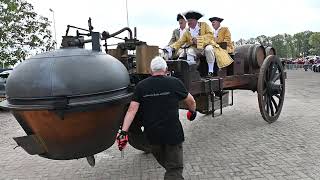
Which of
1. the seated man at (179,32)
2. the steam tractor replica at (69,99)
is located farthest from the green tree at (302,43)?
the steam tractor replica at (69,99)

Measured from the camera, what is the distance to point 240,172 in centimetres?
505

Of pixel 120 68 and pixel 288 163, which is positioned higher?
pixel 120 68

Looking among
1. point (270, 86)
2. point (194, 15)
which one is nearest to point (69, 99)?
point (194, 15)

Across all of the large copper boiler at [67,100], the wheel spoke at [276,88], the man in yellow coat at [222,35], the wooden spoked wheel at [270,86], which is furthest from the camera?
the wheel spoke at [276,88]

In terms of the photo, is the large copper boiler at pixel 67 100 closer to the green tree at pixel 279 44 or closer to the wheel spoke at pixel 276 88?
the wheel spoke at pixel 276 88

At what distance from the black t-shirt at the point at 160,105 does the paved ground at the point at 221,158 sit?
1123 mm

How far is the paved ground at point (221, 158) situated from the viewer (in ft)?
16.8

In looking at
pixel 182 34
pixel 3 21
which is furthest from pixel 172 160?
pixel 3 21

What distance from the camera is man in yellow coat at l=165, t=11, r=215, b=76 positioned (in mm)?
6773

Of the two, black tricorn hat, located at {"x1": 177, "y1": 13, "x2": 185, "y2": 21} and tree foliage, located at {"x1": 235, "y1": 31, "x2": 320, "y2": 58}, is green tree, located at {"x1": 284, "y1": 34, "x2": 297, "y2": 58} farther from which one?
black tricorn hat, located at {"x1": 177, "y1": 13, "x2": 185, "y2": 21}

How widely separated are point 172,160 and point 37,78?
5.40ft

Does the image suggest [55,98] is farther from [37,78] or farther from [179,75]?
[179,75]

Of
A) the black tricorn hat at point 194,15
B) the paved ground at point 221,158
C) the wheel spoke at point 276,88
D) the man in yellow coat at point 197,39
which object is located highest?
the black tricorn hat at point 194,15

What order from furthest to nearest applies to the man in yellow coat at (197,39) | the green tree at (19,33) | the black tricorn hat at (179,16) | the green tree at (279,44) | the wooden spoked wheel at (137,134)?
the green tree at (279,44) → the green tree at (19,33) → the black tricorn hat at (179,16) → the man in yellow coat at (197,39) → the wooden spoked wheel at (137,134)
